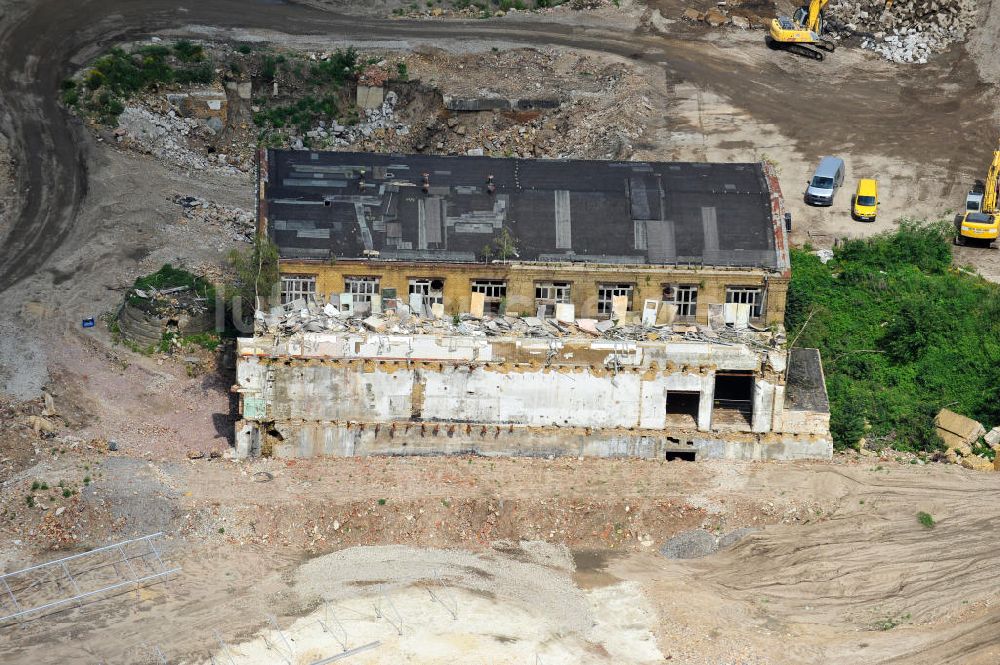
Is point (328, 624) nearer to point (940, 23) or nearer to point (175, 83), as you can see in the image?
point (175, 83)

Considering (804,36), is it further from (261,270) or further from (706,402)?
(261,270)

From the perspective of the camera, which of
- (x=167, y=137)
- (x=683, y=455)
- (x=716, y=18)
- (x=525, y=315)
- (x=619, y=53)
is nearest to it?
(x=683, y=455)

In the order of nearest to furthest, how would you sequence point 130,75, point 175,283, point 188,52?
point 175,283 → point 130,75 → point 188,52

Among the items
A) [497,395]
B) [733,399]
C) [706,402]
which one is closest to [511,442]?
[497,395]

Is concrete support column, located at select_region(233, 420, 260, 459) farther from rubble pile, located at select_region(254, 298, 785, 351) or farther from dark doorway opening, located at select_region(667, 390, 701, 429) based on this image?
dark doorway opening, located at select_region(667, 390, 701, 429)

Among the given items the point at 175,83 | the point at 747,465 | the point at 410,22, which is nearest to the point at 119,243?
the point at 175,83

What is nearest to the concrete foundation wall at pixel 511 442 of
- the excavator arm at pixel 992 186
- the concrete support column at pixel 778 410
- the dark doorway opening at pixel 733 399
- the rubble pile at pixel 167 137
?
the concrete support column at pixel 778 410
